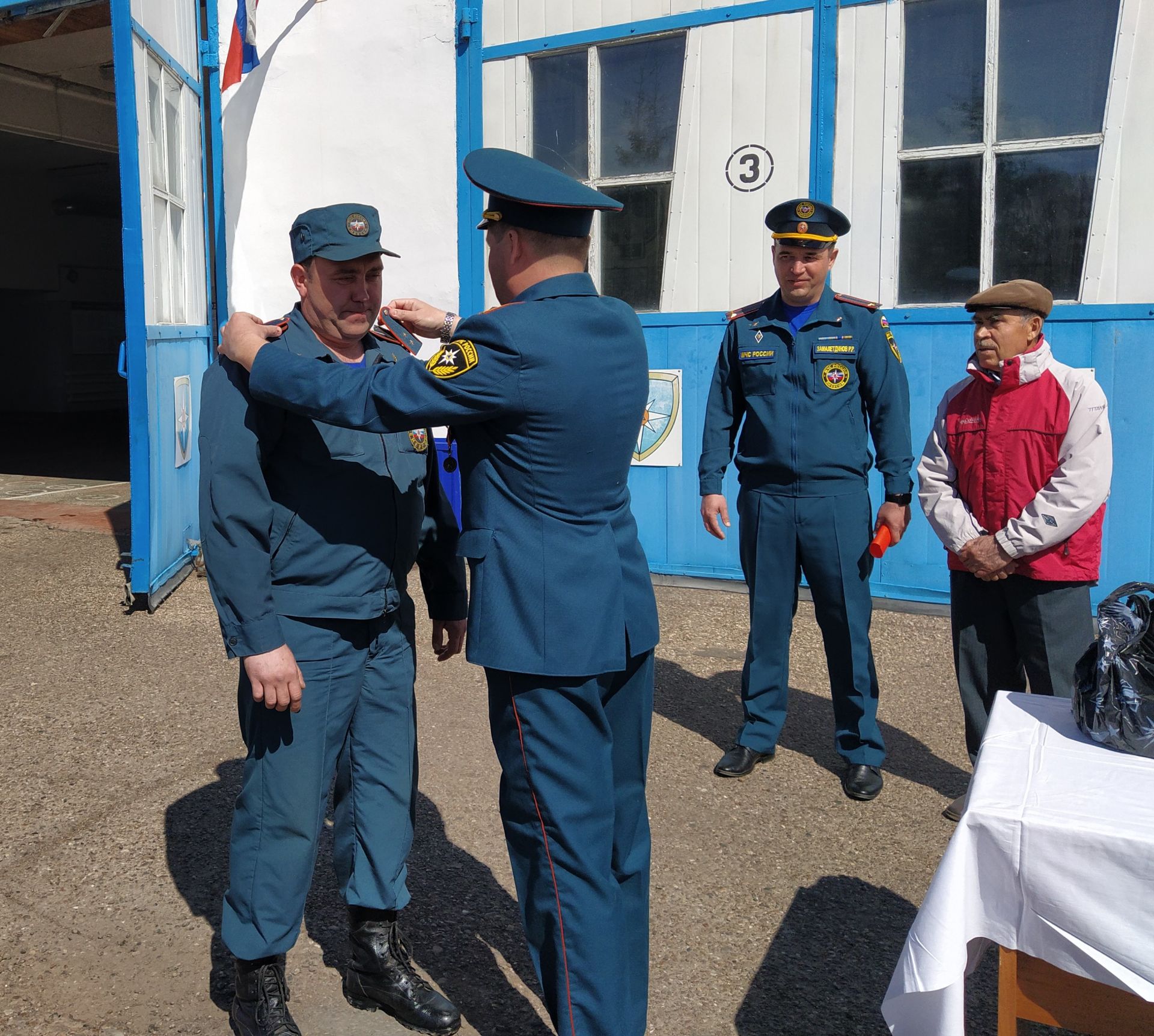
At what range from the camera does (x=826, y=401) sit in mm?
4109

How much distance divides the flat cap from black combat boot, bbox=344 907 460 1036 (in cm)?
242

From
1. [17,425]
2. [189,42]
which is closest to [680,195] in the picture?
[189,42]

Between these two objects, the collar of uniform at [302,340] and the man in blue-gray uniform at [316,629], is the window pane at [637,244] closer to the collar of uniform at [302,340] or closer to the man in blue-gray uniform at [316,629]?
the man in blue-gray uniform at [316,629]

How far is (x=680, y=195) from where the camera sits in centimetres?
665

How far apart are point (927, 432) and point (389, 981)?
4405 millimetres

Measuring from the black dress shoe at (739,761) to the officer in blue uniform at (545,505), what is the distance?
1843mm

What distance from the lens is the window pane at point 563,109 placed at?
691cm

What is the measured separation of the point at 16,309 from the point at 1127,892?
2170 cm

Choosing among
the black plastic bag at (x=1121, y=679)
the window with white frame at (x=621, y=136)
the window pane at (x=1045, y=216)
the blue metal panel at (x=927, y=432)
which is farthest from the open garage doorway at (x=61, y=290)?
the black plastic bag at (x=1121, y=679)

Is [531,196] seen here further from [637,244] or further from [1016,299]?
[637,244]

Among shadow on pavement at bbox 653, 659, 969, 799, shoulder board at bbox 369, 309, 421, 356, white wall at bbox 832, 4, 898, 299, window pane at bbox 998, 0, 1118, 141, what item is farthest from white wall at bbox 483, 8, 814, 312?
shoulder board at bbox 369, 309, 421, 356

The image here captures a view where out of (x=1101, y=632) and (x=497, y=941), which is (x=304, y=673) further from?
(x=1101, y=632)

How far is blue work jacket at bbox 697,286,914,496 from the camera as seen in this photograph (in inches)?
161

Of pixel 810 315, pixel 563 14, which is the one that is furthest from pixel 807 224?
pixel 563 14
